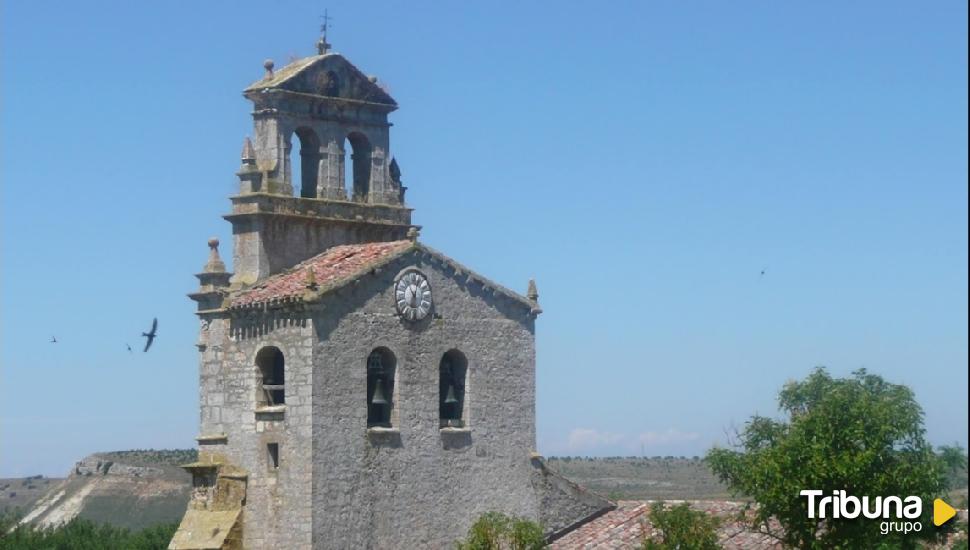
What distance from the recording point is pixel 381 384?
47.7 m

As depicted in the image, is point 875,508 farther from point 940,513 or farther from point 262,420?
point 262,420

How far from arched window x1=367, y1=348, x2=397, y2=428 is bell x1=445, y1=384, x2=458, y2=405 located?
1.66 m

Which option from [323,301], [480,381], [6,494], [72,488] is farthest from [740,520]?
[6,494]

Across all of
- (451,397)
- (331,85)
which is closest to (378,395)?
(451,397)

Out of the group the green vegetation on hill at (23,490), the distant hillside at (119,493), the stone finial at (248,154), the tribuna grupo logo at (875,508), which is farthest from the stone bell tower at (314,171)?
the green vegetation on hill at (23,490)

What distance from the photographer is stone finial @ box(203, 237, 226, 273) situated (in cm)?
4866

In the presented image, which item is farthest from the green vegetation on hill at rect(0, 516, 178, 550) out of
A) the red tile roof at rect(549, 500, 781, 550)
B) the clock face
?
the clock face

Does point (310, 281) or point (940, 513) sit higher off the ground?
point (310, 281)

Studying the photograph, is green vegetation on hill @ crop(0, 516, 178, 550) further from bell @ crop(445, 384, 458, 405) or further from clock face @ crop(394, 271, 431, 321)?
clock face @ crop(394, 271, 431, 321)

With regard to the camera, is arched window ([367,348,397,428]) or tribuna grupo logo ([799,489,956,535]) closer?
tribuna grupo logo ([799,489,956,535])

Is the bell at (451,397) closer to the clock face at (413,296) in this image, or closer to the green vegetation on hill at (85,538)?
the clock face at (413,296)

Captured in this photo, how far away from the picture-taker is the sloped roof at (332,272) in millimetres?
46656

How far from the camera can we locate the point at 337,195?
49656 mm

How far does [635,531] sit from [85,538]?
22796 mm
